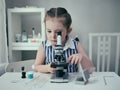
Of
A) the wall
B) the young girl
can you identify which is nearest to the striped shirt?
the young girl

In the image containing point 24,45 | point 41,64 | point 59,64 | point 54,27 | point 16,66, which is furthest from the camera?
point 24,45

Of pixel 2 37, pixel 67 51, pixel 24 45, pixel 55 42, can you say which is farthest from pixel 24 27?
pixel 55 42

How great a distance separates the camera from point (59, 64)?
41.8 inches

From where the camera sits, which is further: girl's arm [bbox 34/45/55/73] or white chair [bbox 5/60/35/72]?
white chair [bbox 5/60/35/72]

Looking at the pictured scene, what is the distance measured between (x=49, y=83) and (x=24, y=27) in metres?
1.60

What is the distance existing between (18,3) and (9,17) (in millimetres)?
374

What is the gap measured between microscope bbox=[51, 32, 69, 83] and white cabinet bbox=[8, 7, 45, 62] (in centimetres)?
116

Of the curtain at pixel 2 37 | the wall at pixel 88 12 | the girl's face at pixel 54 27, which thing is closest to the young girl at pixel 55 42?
the girl's face at pixel 54 27

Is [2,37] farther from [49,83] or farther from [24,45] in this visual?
[49,83]

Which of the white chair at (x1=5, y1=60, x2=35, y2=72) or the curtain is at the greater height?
the curtain

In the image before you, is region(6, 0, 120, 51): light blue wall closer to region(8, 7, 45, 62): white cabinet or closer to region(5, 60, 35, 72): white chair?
region(8, 7, 45, 62): white cabinet

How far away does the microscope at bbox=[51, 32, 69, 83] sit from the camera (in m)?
1.06

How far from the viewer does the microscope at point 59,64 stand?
1062 millimetres

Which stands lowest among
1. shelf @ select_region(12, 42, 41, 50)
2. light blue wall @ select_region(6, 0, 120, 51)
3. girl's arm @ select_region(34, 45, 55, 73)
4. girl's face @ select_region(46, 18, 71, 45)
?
girl's arm @ select_region(34, 45, 55, 73)
